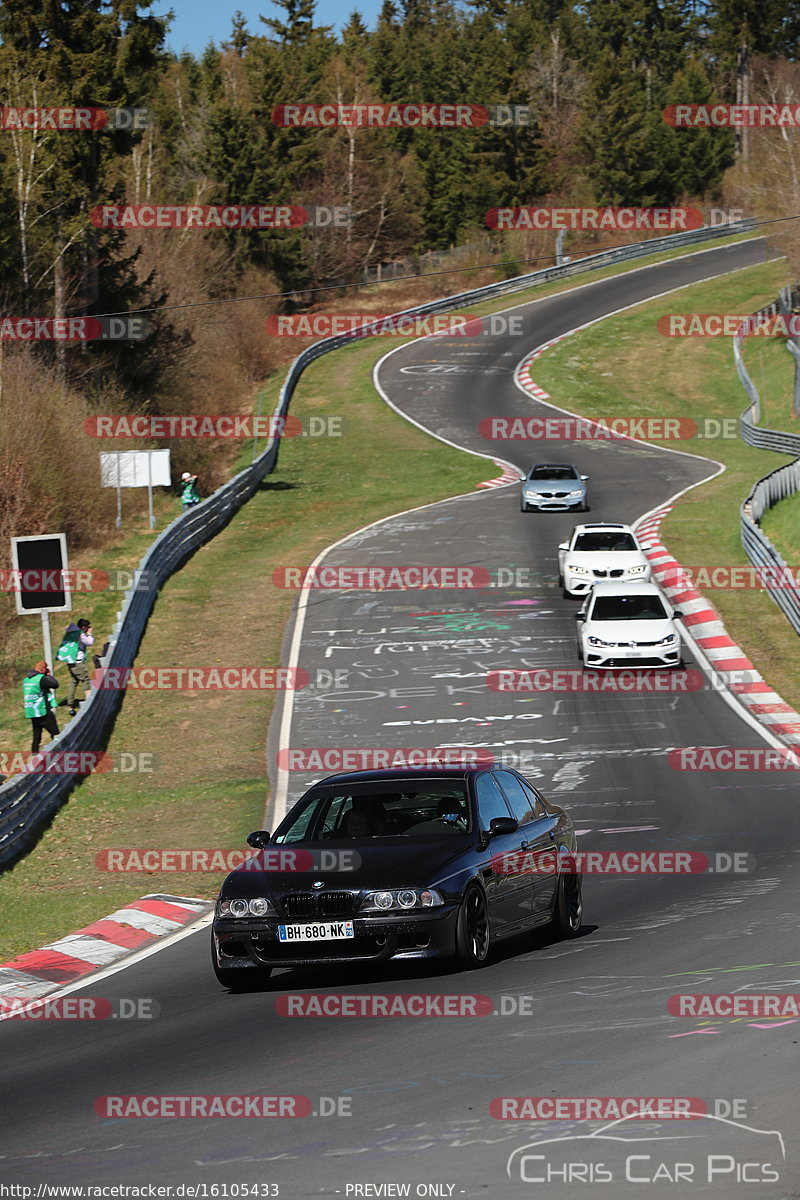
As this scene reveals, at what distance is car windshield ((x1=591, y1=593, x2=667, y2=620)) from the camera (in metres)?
27.9

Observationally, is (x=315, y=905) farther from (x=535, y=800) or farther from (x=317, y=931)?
(x=535, y=800)

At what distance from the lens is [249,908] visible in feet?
33.8

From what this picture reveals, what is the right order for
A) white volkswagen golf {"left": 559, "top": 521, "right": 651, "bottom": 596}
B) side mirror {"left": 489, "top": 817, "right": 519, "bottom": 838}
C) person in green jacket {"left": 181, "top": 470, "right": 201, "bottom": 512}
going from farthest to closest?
1. person in green jacket {"left": 181, "top": 470, "right": 201, "bottom": 512}
2. white volkswagen golf {"left": 559, "top": 521, "right": 651, "bottom": 596}
3. side mirror {"left": 489, "top": 817, "right": 519, "bottom": 838}

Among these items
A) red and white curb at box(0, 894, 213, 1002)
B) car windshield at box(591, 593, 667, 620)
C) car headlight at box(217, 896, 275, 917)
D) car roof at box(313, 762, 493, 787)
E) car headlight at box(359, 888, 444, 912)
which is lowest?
car windshield at box(591, 593, 667, 620)

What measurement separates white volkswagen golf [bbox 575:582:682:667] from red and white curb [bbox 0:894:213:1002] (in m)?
13.0

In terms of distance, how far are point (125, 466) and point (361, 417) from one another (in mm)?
22363

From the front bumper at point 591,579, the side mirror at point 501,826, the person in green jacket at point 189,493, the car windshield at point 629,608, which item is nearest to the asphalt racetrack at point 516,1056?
the side mirror at point 501,826

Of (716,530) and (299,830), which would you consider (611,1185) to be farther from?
(716,530)

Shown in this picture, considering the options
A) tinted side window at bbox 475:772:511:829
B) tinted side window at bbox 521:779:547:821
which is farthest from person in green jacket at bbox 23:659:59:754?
tinted side window at bbox 475:772:511:829

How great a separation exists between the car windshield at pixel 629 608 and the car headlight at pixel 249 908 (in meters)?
18.2

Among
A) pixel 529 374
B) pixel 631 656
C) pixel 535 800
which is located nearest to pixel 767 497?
pixel 631 656

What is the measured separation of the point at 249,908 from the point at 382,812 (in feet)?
4.50

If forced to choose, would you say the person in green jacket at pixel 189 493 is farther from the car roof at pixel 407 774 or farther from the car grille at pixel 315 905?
the car grille at pixel 315 905

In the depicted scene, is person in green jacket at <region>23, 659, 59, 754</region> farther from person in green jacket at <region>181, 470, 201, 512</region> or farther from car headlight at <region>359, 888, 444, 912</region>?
person in green jacket at <region>181, 470, 201, 512</region>
